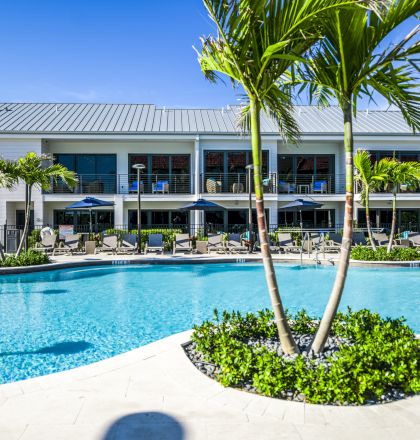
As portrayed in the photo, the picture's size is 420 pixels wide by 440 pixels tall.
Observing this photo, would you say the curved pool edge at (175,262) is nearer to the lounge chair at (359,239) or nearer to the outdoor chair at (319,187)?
the lounge chair at (359,239)

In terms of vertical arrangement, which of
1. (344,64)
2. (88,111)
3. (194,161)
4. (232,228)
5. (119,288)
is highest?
(88,111)

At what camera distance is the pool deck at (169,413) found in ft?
8.97

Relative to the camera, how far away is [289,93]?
4867 mm

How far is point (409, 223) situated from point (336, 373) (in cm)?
2302

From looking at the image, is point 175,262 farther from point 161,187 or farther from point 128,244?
Answer: point 161,187

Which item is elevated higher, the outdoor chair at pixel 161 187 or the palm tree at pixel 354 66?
the outdoor chair at pixel 161 187

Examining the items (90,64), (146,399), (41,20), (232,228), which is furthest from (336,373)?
(232,228)

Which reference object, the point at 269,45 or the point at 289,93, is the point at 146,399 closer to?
the point at 269,45

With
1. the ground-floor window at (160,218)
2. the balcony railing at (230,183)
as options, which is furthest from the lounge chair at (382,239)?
the ground-floor window at (160,218)

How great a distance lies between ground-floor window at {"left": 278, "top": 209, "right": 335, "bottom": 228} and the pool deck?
2020cm

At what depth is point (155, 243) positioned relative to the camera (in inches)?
703

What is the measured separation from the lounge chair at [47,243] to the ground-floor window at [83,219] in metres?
4.69

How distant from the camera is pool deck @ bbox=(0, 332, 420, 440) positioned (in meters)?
2.73

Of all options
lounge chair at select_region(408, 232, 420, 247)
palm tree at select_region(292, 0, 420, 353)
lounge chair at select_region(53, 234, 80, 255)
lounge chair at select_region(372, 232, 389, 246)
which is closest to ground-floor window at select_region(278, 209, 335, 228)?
lounge chair at select_region(372, 232, 389, 246)
